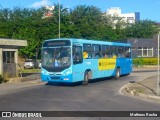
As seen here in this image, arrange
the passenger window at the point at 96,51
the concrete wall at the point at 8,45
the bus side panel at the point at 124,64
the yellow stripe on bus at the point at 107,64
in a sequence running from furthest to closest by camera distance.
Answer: the bus side panel at the point at 124,64 < the concrete wall at the point at 8,45 < the yellow stripe on bus at the point at 107,64 < the passenger window at the point at 96,51

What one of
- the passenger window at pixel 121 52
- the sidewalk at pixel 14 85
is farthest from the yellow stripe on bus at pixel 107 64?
the sidewalk at pixel 14 85

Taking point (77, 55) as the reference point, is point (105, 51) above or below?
above

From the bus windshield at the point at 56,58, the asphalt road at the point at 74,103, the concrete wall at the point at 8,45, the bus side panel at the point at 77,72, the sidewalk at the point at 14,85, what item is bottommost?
the sidewalk at the point at 14,85

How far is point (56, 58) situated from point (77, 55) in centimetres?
130

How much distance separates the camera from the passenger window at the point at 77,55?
75.2ft

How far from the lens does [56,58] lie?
22953mm

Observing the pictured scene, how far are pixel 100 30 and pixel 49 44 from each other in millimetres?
55244

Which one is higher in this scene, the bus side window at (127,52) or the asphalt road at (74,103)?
the bus side window at (127,52)

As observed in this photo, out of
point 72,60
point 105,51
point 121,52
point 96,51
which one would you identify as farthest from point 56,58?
point 121,52

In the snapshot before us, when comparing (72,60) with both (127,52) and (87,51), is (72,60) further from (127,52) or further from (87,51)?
(127,52)

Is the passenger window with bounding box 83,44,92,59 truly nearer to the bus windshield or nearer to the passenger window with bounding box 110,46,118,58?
the bus windshield

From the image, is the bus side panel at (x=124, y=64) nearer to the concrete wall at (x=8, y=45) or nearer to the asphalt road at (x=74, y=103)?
the concrete wall at (x=8, y=45)

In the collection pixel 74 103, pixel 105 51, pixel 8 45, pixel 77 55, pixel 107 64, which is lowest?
pixel 74 103

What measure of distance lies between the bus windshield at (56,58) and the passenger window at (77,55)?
1.23 ft
